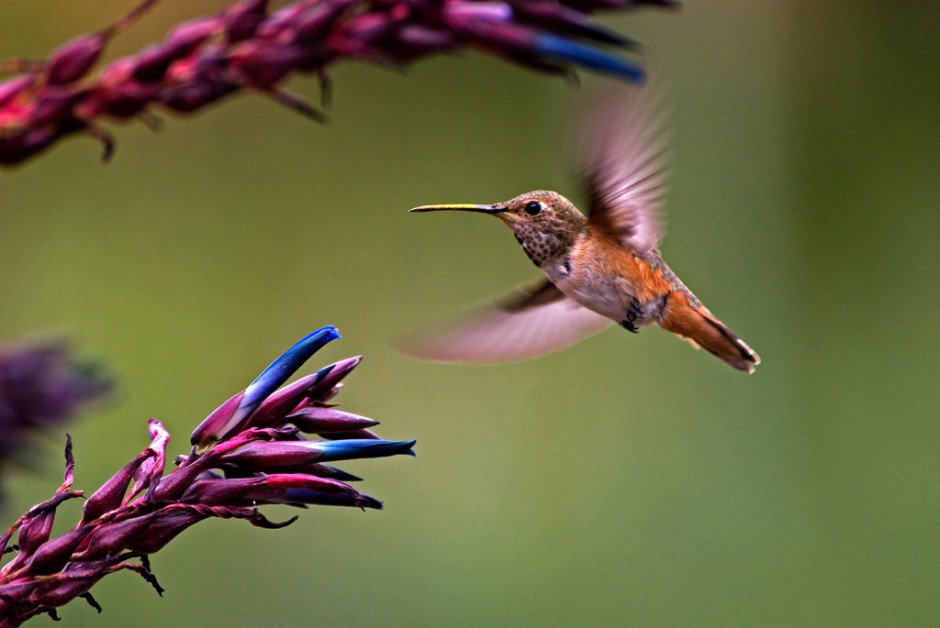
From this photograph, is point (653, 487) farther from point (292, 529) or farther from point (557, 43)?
point (557, 43)

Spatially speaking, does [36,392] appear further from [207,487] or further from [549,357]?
[549,357]

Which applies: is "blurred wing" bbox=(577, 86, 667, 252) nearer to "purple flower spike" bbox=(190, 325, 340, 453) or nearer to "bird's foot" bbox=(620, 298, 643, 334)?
"bird's foot" bbox=(620, 298, 643, 334)

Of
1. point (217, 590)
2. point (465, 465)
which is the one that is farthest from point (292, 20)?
point (465, 465)

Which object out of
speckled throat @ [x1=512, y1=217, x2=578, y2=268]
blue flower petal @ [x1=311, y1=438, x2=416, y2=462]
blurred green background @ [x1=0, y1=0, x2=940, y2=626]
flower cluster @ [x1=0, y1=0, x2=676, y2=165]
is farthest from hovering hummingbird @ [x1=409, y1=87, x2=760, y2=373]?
blurred green background @ [x1=0, y1=0, x2=940, y2=626]

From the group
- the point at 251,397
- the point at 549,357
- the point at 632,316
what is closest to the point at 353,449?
the point at 251,397

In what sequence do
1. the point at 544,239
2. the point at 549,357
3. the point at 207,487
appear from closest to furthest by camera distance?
the point at 207,487
the point at 544,239
the point at 549,357

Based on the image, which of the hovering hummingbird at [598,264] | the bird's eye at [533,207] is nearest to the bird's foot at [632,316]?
the hovering hummingbird at [598,264]
